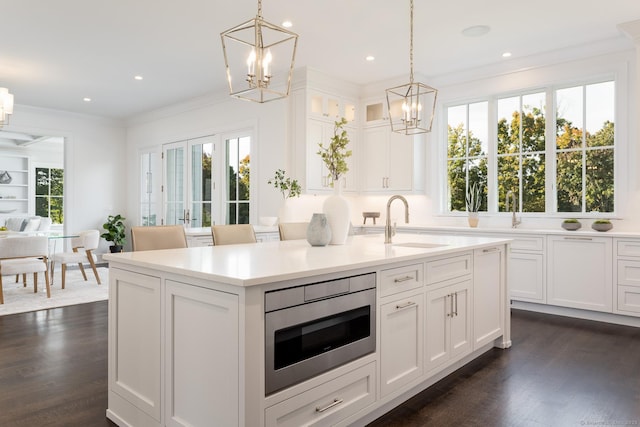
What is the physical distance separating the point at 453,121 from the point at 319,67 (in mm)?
1978

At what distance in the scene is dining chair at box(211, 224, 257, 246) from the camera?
3.33 metres

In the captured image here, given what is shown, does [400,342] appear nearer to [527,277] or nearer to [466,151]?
[527,277]

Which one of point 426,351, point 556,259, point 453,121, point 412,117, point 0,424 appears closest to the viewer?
point 0,424

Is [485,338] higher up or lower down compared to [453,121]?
lower down

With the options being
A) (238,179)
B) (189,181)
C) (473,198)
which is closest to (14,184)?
(189,181)

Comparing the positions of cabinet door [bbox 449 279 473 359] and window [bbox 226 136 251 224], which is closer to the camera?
cabinet door [bbox 449 279 473 359]

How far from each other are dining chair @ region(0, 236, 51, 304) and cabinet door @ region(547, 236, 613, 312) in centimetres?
583

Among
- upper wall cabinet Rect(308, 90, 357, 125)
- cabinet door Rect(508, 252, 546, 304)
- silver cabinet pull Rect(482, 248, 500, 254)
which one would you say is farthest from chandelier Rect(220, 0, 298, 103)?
cabinet door Rect(508, 252, 546, 304)

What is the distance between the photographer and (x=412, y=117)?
3195 millimetres

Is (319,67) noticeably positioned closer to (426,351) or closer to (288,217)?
(288,217)

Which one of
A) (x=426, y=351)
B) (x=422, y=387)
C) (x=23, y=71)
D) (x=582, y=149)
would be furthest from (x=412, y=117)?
(x=23, y=71)

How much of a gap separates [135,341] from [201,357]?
553mm

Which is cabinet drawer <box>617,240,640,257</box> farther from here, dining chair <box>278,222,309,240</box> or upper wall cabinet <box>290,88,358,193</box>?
upper wall cabinet <box>290,88,358,193</box>

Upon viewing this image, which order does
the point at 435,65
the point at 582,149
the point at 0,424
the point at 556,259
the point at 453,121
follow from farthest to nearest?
the point at 453,121
the point at 435,65
the point at 582,149
the point at 556,259
the point at 0,424
